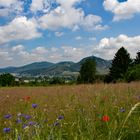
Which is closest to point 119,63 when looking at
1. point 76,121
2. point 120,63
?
point 120,63

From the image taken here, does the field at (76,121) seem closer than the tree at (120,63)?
Yes

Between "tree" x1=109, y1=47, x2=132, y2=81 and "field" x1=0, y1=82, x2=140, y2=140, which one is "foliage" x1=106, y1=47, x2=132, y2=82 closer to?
"tree" x1=109, y1=47, x2=132, y2=81

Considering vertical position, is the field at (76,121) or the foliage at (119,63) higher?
the foliage at (119,63)

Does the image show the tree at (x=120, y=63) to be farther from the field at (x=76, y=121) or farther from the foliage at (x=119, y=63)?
the field at (x=76, y=121)

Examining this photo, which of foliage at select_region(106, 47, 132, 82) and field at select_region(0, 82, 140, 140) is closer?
field at select_region(0, 82, 140, 140)

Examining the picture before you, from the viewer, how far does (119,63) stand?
5472cm

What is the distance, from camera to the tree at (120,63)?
174ft

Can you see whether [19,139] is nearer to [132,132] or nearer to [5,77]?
[132,132]

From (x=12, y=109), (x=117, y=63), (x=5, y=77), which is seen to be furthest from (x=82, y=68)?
(x=12, y=109)

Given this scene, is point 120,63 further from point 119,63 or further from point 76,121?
point 76,121

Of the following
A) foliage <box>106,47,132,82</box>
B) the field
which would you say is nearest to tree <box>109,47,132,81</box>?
foliage <box>106,47,132,82</box>

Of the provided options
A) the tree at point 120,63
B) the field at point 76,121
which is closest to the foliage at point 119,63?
the tree at point 120,63

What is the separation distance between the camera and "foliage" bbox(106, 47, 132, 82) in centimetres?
5328

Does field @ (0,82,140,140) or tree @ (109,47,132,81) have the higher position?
tree @ (109,47,132,81)
